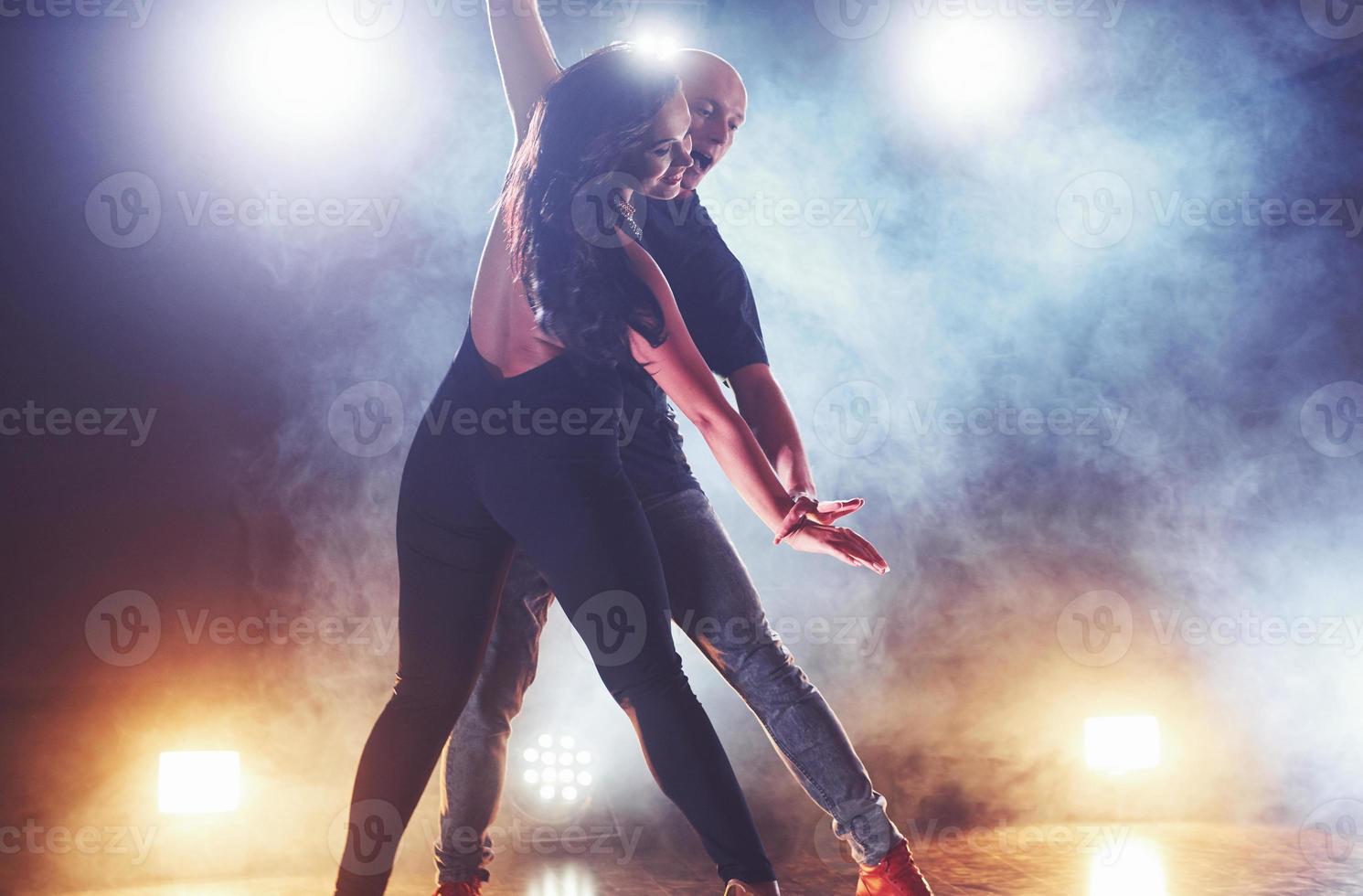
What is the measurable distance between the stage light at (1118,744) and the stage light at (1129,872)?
11.6 inches

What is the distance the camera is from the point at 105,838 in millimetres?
2225

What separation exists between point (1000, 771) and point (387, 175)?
87.3 inches

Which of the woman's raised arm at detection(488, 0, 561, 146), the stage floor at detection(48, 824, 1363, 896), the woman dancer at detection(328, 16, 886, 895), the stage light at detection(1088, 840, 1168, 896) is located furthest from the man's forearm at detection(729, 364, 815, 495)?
the stage light at detection(1088, 840, 1168, 896)

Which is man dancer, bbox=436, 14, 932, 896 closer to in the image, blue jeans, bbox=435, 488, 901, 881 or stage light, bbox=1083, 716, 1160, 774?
blue jeans, bbox=435, 488, 901, 881

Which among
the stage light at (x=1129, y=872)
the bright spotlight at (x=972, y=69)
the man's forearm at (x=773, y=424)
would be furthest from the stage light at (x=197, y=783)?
the bright spotlight at (x=972, y=69)

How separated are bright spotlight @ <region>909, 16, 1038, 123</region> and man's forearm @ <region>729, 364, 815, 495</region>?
4.51 ft

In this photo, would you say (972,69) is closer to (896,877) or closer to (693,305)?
(693,305)

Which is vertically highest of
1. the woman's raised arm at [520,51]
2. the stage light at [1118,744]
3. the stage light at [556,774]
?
the woman's raised arm at [520,51]

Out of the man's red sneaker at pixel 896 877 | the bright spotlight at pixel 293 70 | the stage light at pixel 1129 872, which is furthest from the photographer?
the bright spotlight at pixel 293 70

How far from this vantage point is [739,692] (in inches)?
66.3

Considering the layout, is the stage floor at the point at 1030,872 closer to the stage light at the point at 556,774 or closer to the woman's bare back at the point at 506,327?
the stage light at the point at 556,774

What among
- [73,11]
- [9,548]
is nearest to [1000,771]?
[9,548]

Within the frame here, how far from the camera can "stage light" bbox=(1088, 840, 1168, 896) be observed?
2061 mm

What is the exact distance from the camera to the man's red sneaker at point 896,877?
63.9 inches
